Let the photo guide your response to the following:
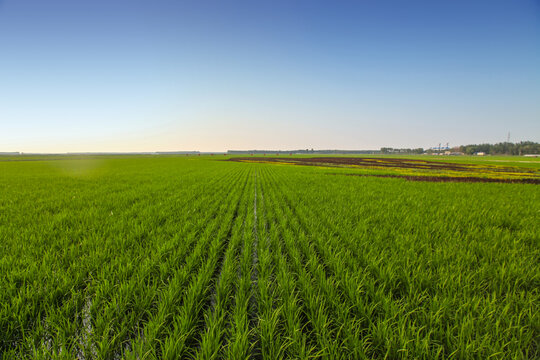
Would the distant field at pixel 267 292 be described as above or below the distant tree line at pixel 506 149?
below

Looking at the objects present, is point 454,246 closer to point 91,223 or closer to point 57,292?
point 57,292

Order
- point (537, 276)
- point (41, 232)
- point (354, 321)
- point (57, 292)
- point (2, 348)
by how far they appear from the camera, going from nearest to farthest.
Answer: point (2, 348) → point (354, 321) → point (57, 292) → point (537, 276) → point (41, 232)

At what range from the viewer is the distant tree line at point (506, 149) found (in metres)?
133

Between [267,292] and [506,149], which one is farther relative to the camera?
[506,149]

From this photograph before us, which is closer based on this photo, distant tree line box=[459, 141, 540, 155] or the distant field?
the distant field

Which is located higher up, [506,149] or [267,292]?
[506,149]

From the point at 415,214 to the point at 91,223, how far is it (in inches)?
441

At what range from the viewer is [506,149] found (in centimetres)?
14862

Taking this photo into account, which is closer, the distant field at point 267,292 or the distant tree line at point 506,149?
the distant field at point 267,292

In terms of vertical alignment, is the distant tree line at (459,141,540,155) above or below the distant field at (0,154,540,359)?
above

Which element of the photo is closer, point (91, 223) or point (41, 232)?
point (41, 232)

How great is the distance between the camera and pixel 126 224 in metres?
6.17

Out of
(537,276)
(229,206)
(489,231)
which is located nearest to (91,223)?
(229,206)

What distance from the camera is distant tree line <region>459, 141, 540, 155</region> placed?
133 metres
